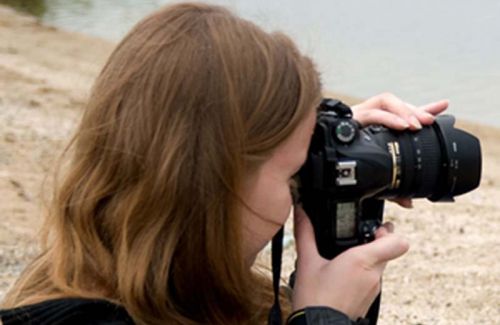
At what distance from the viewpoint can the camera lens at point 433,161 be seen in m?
1.83

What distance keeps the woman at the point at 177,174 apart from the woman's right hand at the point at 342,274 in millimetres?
38

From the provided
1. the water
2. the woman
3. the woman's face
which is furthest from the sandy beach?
the water

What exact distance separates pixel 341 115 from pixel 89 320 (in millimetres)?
594

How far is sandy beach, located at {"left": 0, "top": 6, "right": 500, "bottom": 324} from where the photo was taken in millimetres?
4090

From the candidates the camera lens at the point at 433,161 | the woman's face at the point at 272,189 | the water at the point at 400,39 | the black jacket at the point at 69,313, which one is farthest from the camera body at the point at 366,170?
the water at the point at 400,39

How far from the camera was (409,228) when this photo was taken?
539 centimetres

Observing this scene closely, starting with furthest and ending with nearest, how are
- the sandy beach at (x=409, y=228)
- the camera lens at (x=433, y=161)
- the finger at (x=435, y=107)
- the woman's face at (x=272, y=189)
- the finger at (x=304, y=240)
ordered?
the sandy beach at (x=409, y=228) → the finger at (x=435, y=107) → the camera lens at (x=433, y=161) → the finger at (x=304, y=240) → the woman's face at (x=272, y=189)

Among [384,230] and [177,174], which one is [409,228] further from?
[177,174]

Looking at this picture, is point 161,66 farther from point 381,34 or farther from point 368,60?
point 381,34

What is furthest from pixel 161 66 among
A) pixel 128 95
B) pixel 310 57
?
pixel 310 57

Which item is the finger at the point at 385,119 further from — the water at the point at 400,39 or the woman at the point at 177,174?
the water at the point at 400,39

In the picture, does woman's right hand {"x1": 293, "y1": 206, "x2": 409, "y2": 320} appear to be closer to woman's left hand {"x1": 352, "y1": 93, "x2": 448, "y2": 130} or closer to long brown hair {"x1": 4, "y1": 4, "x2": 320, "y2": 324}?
long brown hair {"x1": 4, "y1": 4, "x2": 320, "y2": 324}

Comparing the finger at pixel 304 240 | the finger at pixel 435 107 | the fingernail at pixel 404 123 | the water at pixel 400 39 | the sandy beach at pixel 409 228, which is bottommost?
the water at pixel 400 39

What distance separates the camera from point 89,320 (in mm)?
1476
